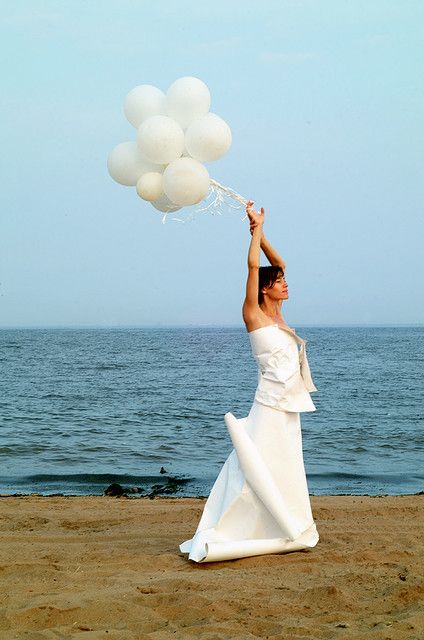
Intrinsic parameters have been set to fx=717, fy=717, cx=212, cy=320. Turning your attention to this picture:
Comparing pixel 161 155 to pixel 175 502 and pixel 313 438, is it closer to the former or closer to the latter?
pixel 175 502

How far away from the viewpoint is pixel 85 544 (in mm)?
5895

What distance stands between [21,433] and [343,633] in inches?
455

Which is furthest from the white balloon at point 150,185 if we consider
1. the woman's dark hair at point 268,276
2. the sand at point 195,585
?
the sand at point 195,585

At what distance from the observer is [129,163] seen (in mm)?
5535

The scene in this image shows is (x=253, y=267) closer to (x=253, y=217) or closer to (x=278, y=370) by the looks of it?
(x=253, y=217)

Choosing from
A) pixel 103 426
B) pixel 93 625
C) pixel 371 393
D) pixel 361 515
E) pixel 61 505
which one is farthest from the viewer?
pixel 371 393

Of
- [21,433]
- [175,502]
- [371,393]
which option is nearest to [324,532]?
[175,502]

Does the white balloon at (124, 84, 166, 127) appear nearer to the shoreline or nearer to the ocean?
the shoreline

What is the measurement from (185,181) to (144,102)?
2.67ft

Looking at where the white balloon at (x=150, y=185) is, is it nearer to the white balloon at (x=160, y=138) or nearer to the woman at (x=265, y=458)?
the white balloon at (x=160, y=138)

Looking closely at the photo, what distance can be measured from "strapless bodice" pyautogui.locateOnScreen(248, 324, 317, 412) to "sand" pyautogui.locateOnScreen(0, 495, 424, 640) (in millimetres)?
1098

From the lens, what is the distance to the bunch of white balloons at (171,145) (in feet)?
17.1

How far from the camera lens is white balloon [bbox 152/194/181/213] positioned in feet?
18.5

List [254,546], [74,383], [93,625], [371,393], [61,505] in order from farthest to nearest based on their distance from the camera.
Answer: [74,383]
[371,393]
[61,505]
[254,546]
[93,625]
